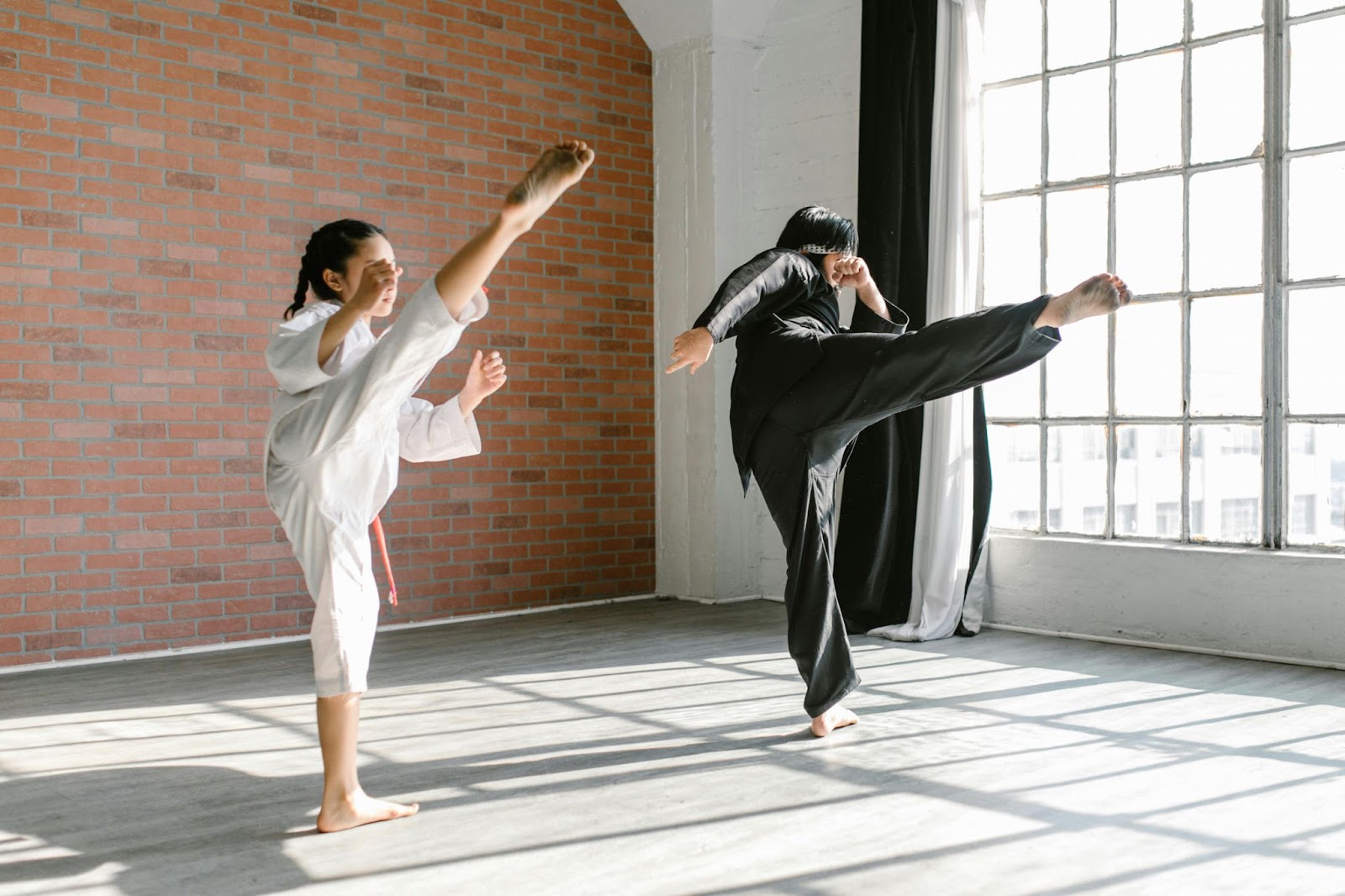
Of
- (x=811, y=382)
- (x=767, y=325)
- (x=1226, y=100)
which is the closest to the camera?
(x=811, y=382)

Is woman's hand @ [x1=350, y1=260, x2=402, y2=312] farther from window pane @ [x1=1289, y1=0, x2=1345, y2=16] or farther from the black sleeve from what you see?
window pane @ [x1=1289, y1=0, x2=1345, y2=16]

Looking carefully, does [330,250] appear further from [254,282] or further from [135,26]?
[135,26]

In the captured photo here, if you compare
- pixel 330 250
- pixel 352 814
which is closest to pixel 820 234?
pixel 330 250

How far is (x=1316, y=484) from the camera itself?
429cm

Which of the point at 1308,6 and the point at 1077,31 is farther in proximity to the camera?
the point at 1077,31

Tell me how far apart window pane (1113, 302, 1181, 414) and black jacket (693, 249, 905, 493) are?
1874 mm

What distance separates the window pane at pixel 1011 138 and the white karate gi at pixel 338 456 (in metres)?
3.39

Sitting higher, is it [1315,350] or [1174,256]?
[1174,256]

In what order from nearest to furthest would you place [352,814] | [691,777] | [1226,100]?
1. [352,814]
2. [691,777]
3. [1226,100]

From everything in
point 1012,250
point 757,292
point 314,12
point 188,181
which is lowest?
point 757,292

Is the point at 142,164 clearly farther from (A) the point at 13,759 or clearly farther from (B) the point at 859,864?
(B) the point at 859,864

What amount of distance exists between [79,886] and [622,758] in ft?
4.15

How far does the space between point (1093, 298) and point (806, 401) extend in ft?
2.63

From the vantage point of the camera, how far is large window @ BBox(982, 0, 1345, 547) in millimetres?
4289
